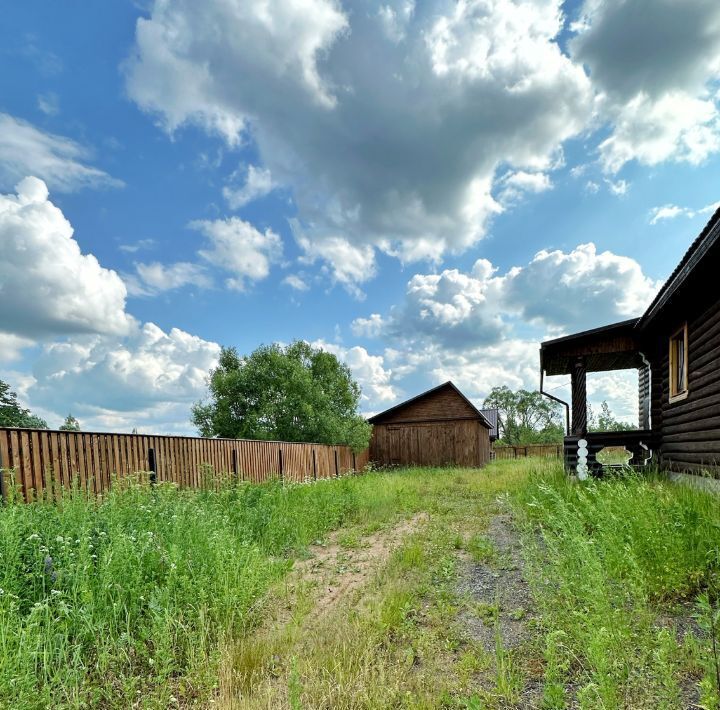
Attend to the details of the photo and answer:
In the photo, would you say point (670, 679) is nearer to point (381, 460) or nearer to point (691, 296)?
point (691, 296)

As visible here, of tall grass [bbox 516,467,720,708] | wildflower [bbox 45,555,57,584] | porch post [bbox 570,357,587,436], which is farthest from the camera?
porch post [bbox 570,357,587,436]

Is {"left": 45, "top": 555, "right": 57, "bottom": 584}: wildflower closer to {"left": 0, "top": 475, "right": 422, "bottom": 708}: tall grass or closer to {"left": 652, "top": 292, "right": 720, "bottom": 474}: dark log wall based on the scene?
{"left": 0, "top": 475, "right": 422, "bottom": 708}: tall grass

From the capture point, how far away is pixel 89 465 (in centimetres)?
637

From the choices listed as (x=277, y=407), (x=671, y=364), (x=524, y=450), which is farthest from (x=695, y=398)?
(x=524, y=450)

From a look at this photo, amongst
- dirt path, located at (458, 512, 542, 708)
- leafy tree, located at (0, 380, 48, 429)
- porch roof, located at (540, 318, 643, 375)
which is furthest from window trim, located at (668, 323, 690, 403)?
leafy tree, located at (0, 380, 48, 429)

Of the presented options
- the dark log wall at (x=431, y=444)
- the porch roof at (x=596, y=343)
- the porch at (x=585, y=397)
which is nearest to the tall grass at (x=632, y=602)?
the porch at (x=585, y=397)

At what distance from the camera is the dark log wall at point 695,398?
6148 mm

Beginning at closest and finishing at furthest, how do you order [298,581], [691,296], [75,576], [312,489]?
[75,576] < [298,581] < [691,296] < [312,489]

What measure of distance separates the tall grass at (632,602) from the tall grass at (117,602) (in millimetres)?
2155

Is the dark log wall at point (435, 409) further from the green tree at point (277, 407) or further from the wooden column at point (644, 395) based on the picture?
the wooden column at point (644, 395)

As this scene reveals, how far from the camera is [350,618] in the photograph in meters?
3.29

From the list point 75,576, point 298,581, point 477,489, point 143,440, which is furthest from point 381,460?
point 75,576

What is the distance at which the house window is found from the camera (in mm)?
7516

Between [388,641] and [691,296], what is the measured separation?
725cm
